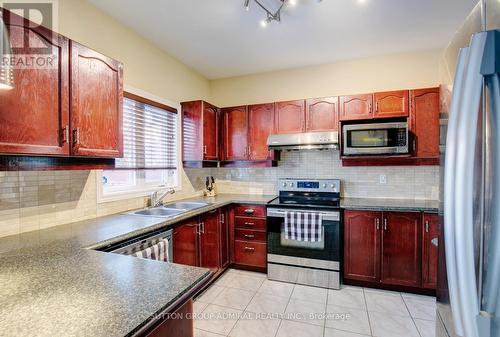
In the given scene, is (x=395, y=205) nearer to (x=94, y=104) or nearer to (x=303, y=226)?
(x=303, y=226)

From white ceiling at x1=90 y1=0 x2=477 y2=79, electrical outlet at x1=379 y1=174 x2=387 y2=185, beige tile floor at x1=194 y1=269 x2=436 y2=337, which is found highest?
white ceiling at x1=90 y1=0 x2=477 y2=79

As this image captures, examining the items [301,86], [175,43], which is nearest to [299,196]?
[301,86]

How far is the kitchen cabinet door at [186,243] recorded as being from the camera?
89.1 inches

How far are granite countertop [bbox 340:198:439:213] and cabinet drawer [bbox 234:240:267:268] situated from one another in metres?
1.10

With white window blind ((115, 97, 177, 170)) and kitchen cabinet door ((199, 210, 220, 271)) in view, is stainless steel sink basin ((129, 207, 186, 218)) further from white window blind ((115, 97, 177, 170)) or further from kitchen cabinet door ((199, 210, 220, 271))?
white window blind ((115, 97, 177, 170))

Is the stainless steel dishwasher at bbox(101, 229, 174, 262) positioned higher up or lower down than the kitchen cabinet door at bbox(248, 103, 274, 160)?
lower down

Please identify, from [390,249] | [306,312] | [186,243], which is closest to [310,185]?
[390,249]

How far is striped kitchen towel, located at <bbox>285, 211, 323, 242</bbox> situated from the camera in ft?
9.02

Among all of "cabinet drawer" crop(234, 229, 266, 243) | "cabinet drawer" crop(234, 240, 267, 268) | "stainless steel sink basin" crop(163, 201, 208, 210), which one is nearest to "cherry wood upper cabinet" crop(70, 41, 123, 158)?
"stainless steel sink basin" crop(163, 201, 208, 210)

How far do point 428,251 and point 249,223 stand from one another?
6.16 ft

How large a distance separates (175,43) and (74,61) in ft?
4.65

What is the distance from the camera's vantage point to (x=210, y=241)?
2.81 meters

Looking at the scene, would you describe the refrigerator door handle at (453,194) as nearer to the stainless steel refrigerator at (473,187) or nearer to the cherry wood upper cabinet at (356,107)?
the stainless steel refrigerator at (473,187)

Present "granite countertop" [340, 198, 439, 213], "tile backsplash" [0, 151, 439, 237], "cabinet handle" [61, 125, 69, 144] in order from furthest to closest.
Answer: "granite countertop" [340, 198, 439, 213], "tile backsplash" [0, 151, 439, 237], "cabinet handle" [61, 125, 69, 144]
